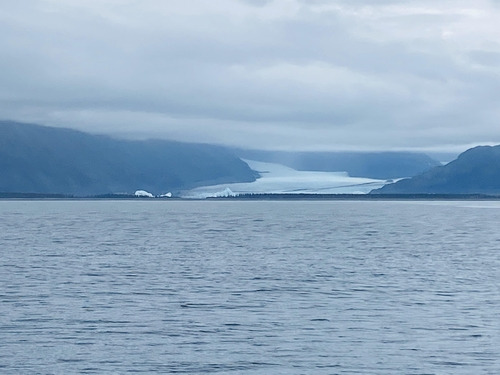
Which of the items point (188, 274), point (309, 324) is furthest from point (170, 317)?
point (188, 274)

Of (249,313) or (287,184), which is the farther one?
(287,184)

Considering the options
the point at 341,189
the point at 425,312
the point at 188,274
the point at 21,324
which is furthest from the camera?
the point at 341,189

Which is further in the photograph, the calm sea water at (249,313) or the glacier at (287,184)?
the glacier at (287,184)

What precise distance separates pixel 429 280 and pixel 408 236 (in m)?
29.3

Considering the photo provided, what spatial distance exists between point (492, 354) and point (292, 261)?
20396mm

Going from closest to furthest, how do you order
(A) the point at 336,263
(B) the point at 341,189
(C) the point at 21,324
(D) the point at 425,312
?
1. (C) the point at 21,324
2. (D) the point at 425,312
3. (A) the point at 336,263
4. (B) the point at 341,189

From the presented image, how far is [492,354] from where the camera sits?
751 inches

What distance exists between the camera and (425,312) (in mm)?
24234

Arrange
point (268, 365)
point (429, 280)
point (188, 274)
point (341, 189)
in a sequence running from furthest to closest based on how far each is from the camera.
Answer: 1. point (341, 189)
2. point (188, 274)
3. point (429, 280)
4. point (268, 365)

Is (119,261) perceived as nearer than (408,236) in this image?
Yes

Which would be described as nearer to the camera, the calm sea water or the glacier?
the calm sea water

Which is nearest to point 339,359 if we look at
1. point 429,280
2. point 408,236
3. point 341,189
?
point 429,280

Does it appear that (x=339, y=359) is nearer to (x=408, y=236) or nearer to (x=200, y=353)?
(x=200, y=353)

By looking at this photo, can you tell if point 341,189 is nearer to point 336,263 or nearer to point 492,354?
point 336,263
